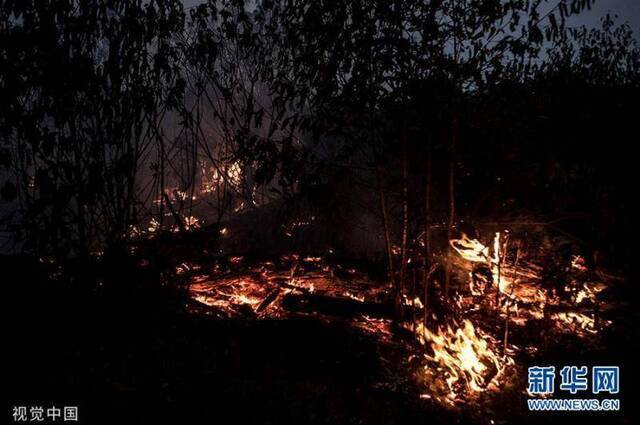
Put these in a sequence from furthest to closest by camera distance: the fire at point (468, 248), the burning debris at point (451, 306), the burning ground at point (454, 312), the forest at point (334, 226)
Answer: the fire at point (468, 248) < the burning debris at point (451, 306) < the burning ground at point (454, 312) < the forest at point (334, 226)

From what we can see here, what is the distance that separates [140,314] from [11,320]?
1.58m

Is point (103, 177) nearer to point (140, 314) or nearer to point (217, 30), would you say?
point (140, 314)

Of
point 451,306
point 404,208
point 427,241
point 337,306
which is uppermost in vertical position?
point 404,208

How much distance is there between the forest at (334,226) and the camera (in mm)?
4641

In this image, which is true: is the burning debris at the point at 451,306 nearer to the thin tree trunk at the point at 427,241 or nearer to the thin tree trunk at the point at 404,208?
the thin tree trunk at the point at 427,241

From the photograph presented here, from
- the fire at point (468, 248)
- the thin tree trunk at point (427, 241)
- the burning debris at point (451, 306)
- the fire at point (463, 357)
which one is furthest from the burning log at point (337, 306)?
the fire at point (468, 248)

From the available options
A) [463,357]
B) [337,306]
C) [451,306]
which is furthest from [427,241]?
[337,306]

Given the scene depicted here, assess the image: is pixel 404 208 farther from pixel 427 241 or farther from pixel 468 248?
pixel 468 248

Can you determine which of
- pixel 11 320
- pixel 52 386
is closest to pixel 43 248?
pixel 11 320

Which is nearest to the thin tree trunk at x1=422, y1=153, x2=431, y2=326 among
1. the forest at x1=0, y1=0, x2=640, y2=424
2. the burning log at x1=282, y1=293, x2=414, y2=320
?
the forest at x1=0, y1=0, x2=640, y2=424

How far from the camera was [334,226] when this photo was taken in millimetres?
6273

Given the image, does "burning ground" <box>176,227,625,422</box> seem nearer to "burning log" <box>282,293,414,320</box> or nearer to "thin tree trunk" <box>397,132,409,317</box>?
"burning log" <box>282,293,414,320</box>

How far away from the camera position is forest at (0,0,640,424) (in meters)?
4.64

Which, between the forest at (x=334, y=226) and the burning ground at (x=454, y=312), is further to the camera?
the burning ground at (x=454, y=312)
